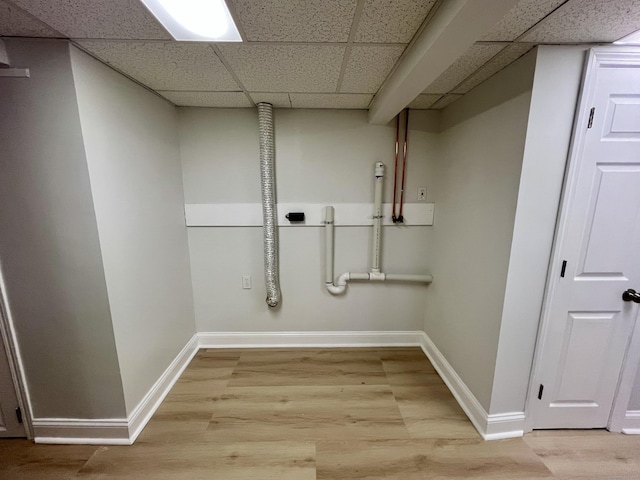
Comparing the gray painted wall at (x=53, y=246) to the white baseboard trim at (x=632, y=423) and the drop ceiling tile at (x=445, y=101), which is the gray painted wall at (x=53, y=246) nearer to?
the drop ceiling tile at (x=445, y=101)

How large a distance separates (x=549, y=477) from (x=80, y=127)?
290 cm

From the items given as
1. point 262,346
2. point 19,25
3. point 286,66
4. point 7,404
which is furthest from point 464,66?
point 7,404

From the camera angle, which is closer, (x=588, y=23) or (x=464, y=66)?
(x=588, y=23)

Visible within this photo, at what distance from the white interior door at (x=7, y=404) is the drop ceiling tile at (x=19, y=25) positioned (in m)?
1.52

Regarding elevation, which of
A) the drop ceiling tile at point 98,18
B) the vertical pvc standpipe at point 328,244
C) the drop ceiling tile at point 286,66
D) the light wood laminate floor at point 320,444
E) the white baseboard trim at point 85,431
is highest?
the drop ceiling tile at point 286,66

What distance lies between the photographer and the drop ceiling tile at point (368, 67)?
1.20 meters

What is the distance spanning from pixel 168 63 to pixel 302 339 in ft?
7.33

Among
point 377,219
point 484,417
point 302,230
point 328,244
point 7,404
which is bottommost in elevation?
point 484,417

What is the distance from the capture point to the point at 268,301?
7.34 ft

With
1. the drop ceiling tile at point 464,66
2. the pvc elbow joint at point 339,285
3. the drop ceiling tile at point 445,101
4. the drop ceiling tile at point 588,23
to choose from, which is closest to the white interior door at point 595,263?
the drop ceiling tile at point 588,23

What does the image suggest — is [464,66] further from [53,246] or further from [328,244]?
[53,246]

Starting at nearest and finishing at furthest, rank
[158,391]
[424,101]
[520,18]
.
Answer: [520,18] → [158,391] → [424,101]

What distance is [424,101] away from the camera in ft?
6.24

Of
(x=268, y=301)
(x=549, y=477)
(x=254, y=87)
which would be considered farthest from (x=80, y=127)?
(x=549, y=477)
